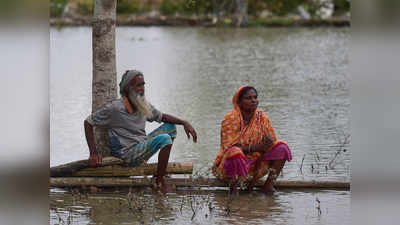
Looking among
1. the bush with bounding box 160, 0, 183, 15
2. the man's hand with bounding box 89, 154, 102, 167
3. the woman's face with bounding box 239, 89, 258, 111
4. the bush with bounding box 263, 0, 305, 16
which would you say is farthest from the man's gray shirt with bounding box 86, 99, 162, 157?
the bush with bounding box 263, 0, 305, 16

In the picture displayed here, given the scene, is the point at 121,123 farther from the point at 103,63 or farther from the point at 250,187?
the point at 250,187

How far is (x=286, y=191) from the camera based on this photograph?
23.3 ft

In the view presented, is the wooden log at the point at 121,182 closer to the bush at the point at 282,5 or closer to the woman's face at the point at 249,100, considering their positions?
the woman's face at the point at 249,100

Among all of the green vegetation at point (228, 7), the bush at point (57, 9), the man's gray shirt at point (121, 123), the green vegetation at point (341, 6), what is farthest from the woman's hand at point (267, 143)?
the green vegetation at point (341, 6)

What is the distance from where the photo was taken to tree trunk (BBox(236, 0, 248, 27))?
3738 centimetres

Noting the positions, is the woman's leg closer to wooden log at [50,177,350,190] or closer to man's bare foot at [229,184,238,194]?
wooden log at [50,177,350,190]

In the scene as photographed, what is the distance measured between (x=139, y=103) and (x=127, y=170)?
599 mm

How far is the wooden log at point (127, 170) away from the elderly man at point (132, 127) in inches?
2.6

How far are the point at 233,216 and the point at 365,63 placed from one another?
3.21m

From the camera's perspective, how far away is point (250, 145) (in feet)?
22.5

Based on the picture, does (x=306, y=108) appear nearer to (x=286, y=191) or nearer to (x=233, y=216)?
(x=286, y=191)

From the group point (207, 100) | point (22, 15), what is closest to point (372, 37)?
point (22, 15)

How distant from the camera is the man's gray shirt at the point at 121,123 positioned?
688 centimetres

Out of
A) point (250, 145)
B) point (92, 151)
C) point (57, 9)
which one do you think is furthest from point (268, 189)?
point (57, 9)
